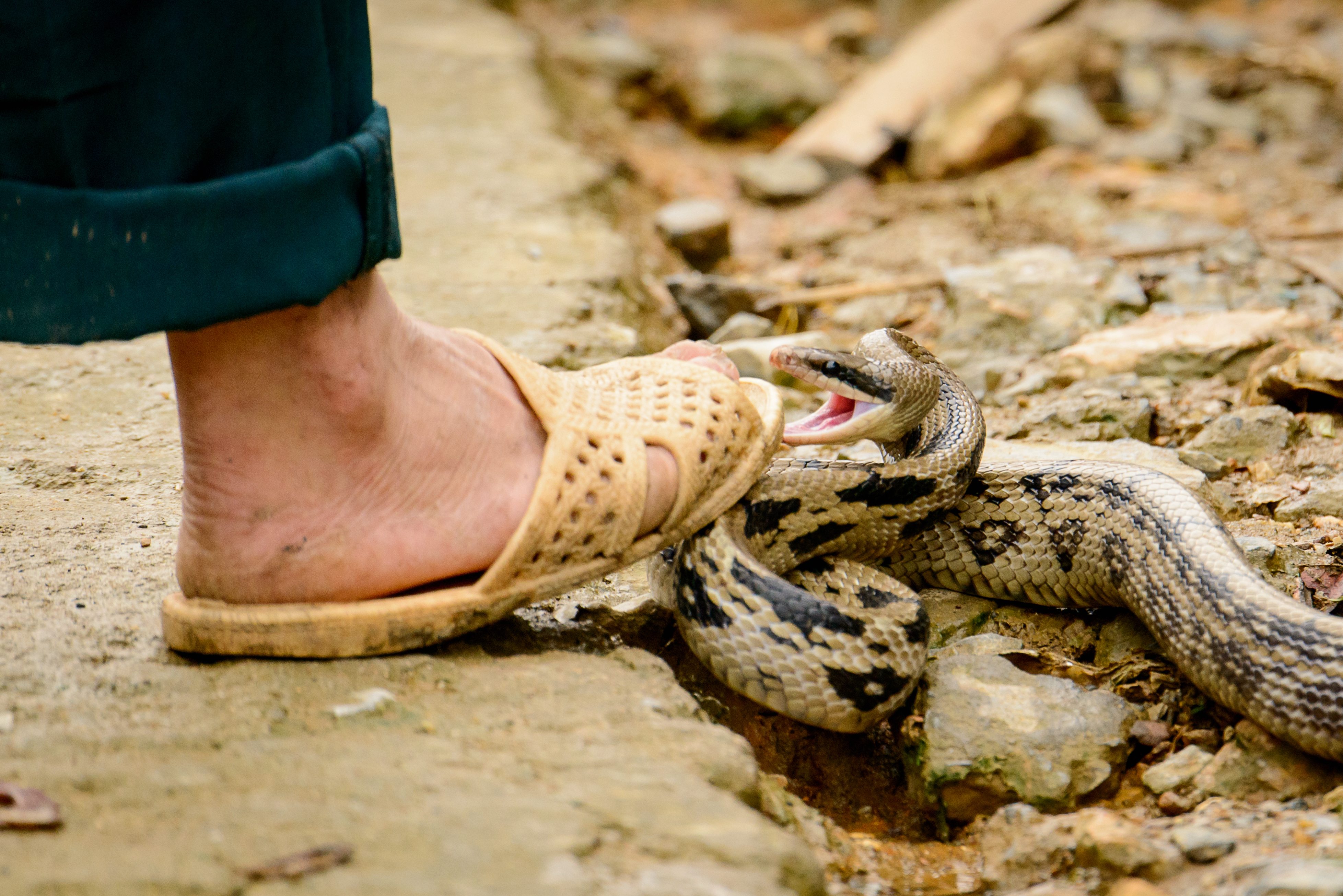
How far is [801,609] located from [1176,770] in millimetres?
745

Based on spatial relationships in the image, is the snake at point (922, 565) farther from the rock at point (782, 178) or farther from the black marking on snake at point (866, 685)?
the rock at point (782, 178)

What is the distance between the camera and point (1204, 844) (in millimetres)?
1713

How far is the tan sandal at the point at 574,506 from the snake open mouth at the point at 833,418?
305 millimetres

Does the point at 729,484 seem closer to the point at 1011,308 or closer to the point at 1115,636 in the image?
the point at 1115,636

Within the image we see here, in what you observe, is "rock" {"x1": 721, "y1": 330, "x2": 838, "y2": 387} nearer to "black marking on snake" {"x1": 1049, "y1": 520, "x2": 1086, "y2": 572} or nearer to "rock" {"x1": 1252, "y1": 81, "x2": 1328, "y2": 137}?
"black marking on snake" {"x1": 1049, "y1": 520, "x2": 1086, "y2": 572}

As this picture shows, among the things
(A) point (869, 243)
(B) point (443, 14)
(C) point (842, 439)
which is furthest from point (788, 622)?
(B) point (443, 14)

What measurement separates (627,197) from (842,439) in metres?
3.69

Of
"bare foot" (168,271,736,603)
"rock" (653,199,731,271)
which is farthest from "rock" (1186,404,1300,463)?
"rock" (653,199,731,271)

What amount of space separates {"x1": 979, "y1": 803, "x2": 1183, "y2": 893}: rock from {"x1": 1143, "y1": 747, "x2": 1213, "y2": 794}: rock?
116 mm

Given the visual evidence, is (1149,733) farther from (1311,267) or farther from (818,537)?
(1311,267)

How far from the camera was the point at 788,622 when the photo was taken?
208 cm

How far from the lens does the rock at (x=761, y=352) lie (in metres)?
3.59

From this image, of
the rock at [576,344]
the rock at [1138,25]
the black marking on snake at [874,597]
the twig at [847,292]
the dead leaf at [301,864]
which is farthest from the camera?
the rock at [1138,25]

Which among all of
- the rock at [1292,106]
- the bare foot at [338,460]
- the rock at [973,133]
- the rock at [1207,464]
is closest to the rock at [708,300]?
the rock at [1207,464]
